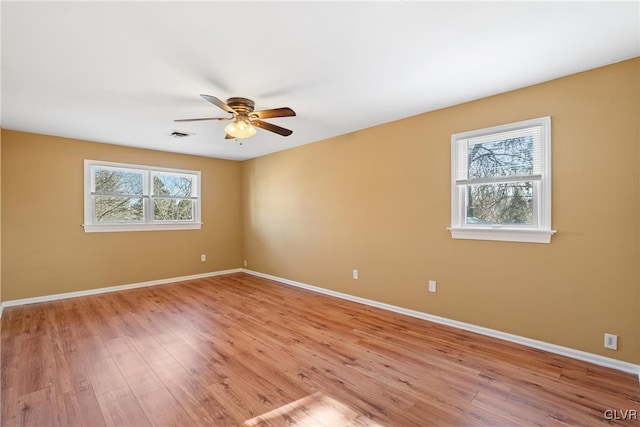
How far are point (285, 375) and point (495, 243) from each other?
7.52 ft

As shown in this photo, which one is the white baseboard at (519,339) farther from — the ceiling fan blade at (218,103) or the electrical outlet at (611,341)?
the ceiling fan blade at (218,103)

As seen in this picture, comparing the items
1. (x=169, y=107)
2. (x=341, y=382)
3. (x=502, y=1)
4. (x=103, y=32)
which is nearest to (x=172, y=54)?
(x=103, y=32)

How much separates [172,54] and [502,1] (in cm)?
213

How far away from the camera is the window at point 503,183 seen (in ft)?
8.82

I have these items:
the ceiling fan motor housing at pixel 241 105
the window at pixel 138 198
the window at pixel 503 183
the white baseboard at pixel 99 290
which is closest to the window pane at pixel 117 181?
the window at pixel 138 198

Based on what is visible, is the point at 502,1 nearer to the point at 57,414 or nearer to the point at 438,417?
the point at 438,417

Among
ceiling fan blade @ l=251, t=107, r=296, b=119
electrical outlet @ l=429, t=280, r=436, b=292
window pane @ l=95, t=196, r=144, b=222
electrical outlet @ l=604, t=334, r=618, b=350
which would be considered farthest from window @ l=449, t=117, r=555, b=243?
window pane @ l=95, t=196, r=144, b=222

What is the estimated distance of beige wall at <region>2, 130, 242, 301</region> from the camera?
3990 millimetres

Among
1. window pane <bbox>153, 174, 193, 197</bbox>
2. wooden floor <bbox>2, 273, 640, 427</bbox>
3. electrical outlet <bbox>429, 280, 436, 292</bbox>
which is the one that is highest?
window pane <bbox>153, 174, 193, 197</bbox>

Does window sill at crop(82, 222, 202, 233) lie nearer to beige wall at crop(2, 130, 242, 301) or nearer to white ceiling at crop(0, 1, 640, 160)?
beige wall at crop(2, 130, 242, 301)

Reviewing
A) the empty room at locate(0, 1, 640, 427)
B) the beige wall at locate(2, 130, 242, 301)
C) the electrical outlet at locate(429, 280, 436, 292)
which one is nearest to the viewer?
the empty room at locate(0, 1, 640, 427)

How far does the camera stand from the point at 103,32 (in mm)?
1910

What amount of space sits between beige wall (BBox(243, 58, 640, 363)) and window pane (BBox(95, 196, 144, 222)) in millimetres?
2675

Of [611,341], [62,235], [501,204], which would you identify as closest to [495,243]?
[501,204]
